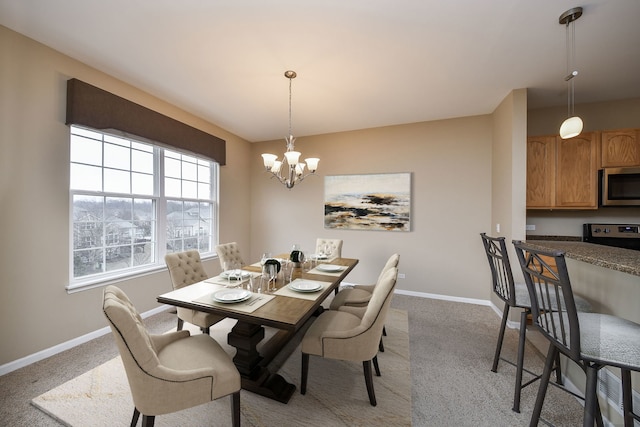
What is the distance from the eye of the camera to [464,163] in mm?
3664

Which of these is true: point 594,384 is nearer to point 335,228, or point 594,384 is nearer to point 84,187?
point 335,228

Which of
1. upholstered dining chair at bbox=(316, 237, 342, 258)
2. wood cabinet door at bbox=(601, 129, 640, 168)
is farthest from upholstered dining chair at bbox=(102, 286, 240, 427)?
wood cabinet door at bbox=(601, 129, 640, 168)

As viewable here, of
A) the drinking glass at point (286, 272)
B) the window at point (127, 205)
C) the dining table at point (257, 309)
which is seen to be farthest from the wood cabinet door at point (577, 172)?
the window at point (127, 205)

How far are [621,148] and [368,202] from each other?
10.2ft

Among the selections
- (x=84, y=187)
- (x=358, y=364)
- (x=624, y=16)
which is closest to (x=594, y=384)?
(x=358, y=364)

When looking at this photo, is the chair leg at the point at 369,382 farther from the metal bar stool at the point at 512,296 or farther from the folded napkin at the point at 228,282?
the folded napkin at the point at 228,282

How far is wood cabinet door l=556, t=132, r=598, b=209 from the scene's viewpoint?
2945mm

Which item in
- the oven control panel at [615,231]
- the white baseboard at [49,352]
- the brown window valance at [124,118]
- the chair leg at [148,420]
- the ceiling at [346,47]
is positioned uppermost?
the ceiling at [346,47]

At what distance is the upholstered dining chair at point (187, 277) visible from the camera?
6.87 feet

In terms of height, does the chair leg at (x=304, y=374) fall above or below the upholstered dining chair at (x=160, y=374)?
below

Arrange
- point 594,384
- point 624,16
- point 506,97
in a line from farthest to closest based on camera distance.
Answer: point 506,97 → point 624,16 → point 594,384

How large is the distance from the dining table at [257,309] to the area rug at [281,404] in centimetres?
12

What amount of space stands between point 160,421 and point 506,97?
4.63 metres

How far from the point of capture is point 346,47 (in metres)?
2.15
